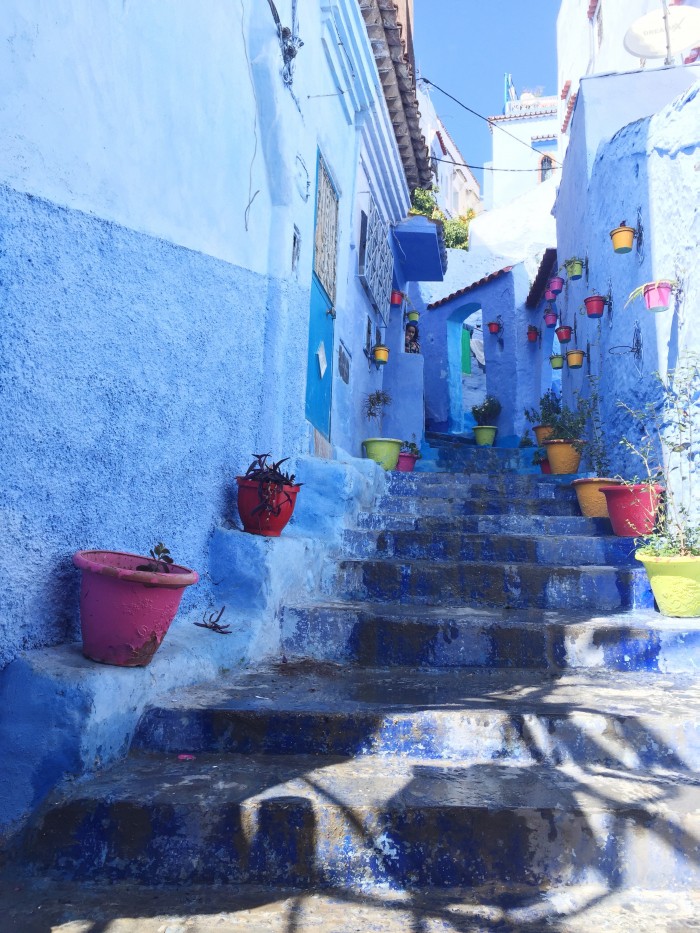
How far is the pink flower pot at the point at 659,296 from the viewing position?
17.9 ft

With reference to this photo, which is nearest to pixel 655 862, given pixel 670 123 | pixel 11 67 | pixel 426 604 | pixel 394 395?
pixel 426 604

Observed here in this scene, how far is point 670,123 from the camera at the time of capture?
5.96 m

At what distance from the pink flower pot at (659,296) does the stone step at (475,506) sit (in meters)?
1.70

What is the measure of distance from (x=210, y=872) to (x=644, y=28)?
10.8 meters

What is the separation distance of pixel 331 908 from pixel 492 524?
12.1 ft

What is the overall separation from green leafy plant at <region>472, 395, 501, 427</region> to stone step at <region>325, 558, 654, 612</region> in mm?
11079

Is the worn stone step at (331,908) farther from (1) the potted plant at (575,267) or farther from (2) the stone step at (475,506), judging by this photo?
(1) the potted plant at (575,267)

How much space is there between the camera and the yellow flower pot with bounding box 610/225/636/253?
637 cm

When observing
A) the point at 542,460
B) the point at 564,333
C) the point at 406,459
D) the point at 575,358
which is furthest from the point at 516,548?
→ the point at 564,333

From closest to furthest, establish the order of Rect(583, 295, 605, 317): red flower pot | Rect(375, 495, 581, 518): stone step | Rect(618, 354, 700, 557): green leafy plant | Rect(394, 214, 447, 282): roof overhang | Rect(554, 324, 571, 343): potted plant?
Rect(618, 354, 700, 557): green leafy plant, Rect(375, 495, 581, 518): stone step, Rect(583, 295, 605, 317): red flower pot, Rect(554, 324, 571, 343): potted plant, Rect(394, 214, 447, 282): roof overhang

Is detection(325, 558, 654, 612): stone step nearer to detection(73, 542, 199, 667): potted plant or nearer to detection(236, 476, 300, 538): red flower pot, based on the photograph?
detection(236, 476, 300, 538): red flower pot

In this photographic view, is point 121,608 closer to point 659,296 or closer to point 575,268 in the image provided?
point 659,296

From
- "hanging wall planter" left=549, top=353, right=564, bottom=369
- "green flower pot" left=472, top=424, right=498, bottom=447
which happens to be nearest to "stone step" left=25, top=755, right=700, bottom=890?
"hanging wall planter" left=549, top=353, right=564, bottom=369

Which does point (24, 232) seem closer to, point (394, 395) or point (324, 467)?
point (324, 467)
